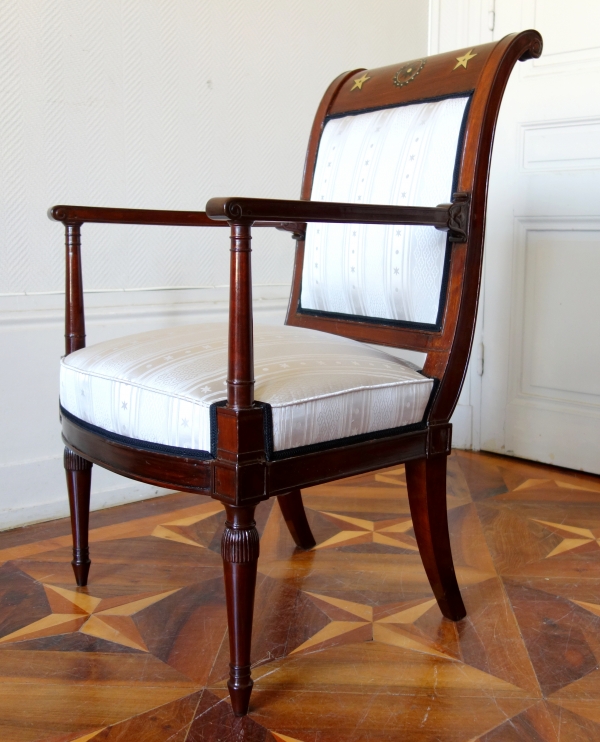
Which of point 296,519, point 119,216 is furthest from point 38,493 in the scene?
point 119,216

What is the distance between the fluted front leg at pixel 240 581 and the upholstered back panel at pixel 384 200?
0.45m

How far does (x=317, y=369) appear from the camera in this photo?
41.7 inches

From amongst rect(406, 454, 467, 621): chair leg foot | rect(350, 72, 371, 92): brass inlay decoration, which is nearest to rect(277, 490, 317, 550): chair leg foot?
rect(406, 454, 467, 621): chair leg foot

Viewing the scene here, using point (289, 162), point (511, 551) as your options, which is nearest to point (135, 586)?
point (511, 551)

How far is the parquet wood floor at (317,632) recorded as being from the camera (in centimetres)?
106

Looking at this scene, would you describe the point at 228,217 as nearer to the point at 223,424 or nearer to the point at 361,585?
the point at 223,424

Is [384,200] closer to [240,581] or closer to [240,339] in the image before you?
[240,339]

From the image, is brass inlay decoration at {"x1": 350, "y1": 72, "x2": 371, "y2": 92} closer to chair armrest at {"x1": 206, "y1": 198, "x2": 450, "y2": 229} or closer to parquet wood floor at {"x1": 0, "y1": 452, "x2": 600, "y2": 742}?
chair armrest at {"x1": 206, "y1": 198, "x2": 450, "y2": 229}

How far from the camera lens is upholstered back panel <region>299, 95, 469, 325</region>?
1.22 meters

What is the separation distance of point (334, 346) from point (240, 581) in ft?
1.23

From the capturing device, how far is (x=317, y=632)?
1289 mm

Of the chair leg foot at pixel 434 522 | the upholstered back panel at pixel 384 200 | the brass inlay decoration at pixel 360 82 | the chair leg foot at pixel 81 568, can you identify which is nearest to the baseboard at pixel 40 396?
the chair leg foot at pixel 81 568

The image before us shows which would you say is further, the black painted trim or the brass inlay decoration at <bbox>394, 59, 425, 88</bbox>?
the brass inlay decoration at <bbox>394, 59, 425, 88</bbox>

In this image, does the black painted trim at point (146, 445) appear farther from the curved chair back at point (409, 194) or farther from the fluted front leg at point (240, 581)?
the curved chair back at point (409, 194)
